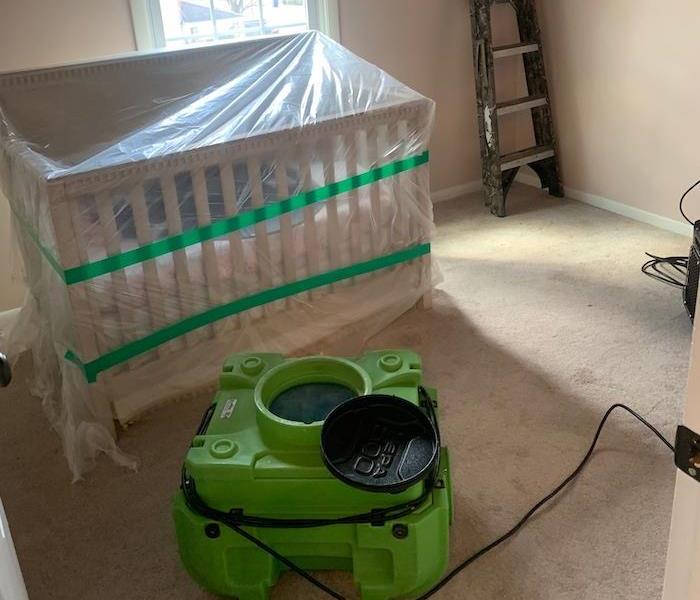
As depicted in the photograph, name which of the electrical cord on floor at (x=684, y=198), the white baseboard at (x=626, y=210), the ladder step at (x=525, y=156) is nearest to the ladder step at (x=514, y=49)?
the ladder step at (x=525, y=156)

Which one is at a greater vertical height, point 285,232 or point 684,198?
point 285,232

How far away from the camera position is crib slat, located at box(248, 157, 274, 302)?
226 cm

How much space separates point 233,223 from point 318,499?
1.00 metres

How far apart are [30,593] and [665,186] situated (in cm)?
284

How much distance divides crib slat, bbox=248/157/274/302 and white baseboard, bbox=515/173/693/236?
1878mm

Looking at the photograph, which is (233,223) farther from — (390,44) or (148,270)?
(390,44)

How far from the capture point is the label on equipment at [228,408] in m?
1.69

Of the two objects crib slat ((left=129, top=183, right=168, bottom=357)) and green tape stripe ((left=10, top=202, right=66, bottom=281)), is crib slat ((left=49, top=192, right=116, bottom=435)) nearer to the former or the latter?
green tape stripe ((left=10, top=202, right=66, bottom=281))

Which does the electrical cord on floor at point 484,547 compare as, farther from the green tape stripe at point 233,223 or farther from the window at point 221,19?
the window at point 221,19

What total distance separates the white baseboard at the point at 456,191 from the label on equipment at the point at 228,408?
231cm

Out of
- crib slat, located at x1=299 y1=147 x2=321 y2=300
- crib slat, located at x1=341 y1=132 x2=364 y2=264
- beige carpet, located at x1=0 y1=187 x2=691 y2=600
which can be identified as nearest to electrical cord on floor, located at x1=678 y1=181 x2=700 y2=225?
beige carpet, located at x1=0 y1=187 x2=691 y2=600

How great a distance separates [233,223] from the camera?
227 centimetres

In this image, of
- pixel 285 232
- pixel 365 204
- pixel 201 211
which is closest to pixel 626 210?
pixel 365 204

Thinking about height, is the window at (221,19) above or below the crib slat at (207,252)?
above
